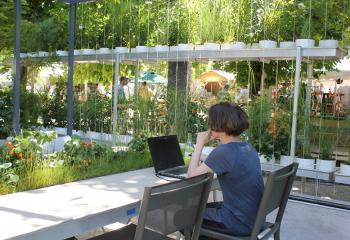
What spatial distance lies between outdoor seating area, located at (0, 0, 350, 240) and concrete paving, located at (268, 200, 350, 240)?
0.06 ft

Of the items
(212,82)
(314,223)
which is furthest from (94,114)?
(314,223)

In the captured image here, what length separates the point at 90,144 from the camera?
339 centimetres

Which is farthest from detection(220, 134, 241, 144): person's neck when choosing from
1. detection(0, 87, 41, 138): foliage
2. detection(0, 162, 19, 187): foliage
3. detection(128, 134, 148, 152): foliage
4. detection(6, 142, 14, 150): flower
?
detection(0, 87, 41, 138): foliage

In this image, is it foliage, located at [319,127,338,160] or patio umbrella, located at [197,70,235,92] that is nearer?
foliage, located at [319,127,338,160]

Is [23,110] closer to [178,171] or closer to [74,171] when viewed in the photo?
[74,171]

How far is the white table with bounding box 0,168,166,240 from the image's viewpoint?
1729mm

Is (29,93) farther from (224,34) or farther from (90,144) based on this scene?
(90,144)

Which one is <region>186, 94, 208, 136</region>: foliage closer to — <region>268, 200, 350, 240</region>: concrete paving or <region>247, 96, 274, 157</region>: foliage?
<region>247, 96, 274, 157</region>: foliage

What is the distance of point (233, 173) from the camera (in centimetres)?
219

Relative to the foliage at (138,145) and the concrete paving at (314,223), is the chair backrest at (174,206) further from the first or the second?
the concrete paving at (314,223)

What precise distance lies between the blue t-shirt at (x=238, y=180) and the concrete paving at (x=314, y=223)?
165 cm

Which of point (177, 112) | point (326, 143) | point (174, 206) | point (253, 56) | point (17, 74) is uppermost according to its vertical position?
point (253, 56)

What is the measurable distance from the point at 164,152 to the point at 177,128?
3002mm

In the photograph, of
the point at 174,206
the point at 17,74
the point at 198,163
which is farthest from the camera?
the point at 17,74
